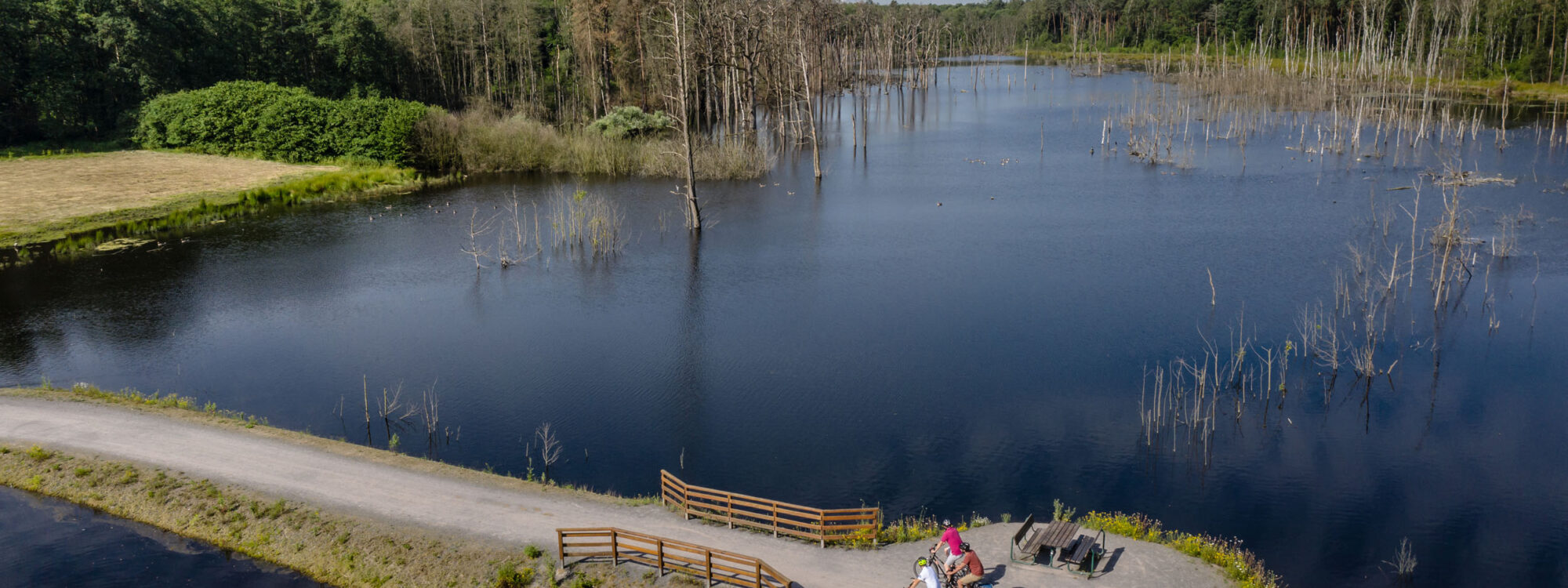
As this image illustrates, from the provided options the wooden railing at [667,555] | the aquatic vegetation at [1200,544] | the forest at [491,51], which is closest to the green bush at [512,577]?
the wooden railing at [667,555]

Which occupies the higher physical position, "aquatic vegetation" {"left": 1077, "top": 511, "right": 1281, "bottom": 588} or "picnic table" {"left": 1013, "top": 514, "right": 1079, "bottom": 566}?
"picnic table" {"left": 1013, "top": 514, "right": 1079, "bottom": 566}

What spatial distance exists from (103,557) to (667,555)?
12819mm

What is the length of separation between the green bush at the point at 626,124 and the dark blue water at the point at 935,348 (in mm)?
15418

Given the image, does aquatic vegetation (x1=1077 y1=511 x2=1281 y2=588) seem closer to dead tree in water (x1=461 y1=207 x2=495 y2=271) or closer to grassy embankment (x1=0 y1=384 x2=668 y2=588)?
grassy embankment (x1=0 y1=384 x2=668 y2=588)

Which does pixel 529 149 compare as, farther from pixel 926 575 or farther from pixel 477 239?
pixel 926 575

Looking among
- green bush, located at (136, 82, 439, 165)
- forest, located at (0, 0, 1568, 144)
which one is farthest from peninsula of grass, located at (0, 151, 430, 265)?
forest, located at (0, 0, 1568, 144)

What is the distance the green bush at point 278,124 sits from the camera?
236ft

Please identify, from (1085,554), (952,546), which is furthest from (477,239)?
(1085,554)

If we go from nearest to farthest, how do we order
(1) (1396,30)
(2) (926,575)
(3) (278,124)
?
(2) (926,575)
(3) (278,124)
(1) (1396,30)

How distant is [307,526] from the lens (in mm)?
22641

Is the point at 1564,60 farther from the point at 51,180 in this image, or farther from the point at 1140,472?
the point at 51,180

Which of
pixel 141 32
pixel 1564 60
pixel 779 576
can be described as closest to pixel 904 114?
pixel 1564 60

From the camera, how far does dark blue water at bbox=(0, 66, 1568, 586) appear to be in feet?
81.0

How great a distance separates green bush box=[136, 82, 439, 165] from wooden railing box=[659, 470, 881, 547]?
183 feet
